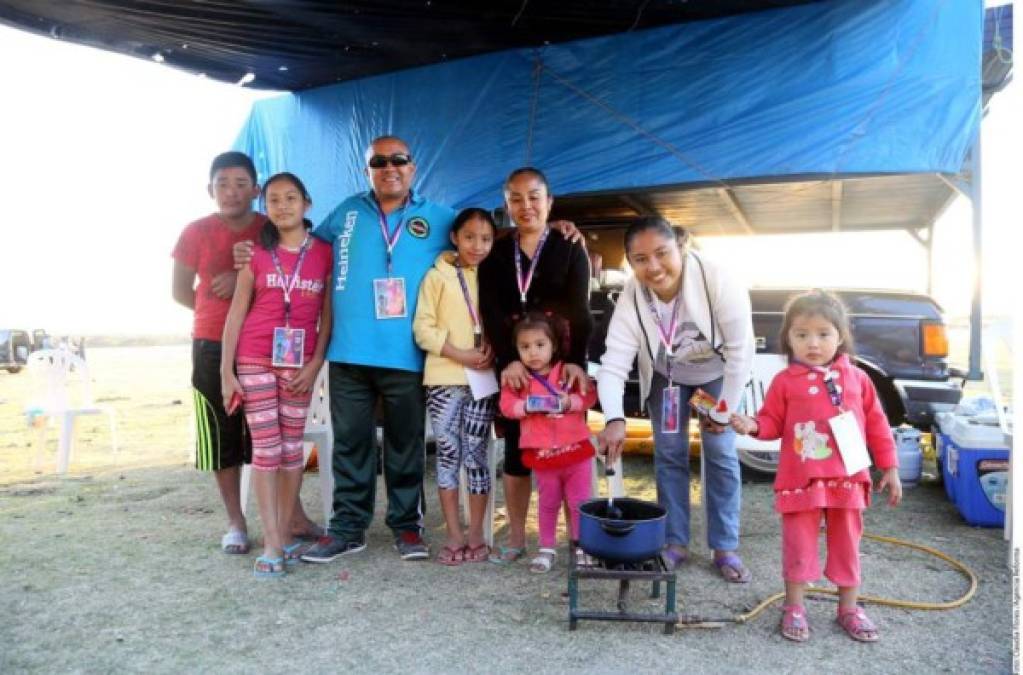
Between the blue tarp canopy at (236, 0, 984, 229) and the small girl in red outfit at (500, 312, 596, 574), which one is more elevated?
the blue tarp canopy at (236, 0, 984, 229)

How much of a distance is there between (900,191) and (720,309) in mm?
4985

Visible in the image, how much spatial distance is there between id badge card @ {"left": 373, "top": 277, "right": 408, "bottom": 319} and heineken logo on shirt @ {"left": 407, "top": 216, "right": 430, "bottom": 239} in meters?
0.23

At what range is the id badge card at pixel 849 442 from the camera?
8.23 ft

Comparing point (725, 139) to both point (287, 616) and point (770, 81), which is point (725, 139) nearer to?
point (770, 81)

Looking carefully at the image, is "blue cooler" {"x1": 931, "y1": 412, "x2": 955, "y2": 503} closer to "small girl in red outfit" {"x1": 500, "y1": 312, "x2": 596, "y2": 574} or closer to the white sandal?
"small girl in red outfit" {"x1": 500, "y1": 312, "x2": 596, "y2": 574}

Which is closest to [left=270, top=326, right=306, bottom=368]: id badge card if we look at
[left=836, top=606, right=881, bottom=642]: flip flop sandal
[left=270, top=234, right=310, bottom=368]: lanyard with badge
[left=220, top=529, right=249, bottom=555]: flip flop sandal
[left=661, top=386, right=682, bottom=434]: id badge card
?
[left=270, top=234, right=310, bottom=368]: lanyard with badge

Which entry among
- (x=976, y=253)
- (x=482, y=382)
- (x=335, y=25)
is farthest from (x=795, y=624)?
(x=335, y=25)

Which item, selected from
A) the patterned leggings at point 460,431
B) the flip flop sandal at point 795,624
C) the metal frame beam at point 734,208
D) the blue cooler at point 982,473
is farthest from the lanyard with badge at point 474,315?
the metal frame beam at point 734,208

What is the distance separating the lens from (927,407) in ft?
15.6

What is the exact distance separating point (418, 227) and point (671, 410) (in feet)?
4.71

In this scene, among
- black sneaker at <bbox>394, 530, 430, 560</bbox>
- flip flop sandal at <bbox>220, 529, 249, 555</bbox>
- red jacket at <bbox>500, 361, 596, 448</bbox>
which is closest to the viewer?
red jacket at <bbox>500, 361, 596, 448</bbox>

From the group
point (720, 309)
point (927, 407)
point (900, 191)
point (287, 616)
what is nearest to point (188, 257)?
point (287, 616)

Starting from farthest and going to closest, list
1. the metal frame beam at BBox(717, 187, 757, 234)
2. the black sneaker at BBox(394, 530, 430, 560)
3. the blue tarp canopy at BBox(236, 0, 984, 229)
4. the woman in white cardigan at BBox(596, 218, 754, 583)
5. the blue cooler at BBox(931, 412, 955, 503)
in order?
the metal frame beam at BBox(717, 187, 757, 234) < the blue tarp canopy at BBox(236, 0, 984, 229) < the blue cooler at BBox(931, 412, 955, 503) < the black sneaker at BBox(394, 530, 430, 560) < the woman in white cardigan at BBox(596, 218, 754, 583)

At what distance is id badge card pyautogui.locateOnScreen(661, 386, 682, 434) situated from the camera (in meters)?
3.15
